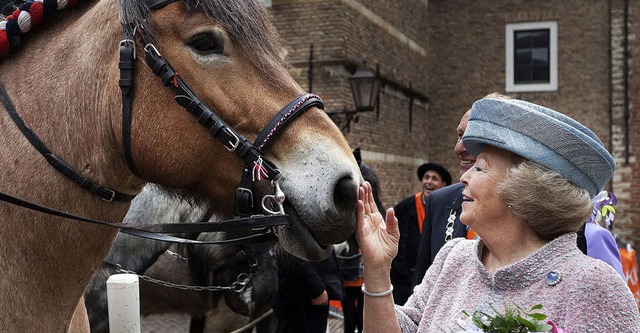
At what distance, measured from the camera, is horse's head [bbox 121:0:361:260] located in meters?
1.90

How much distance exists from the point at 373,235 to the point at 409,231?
4056 mm

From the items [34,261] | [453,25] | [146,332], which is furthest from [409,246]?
[453,25]

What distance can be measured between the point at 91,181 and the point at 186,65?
0.45m

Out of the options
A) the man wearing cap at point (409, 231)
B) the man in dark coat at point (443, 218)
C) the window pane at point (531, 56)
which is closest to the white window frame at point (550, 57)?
the window pane at point (531, 56)

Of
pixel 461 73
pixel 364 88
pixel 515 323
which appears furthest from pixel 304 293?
pixel 461 73

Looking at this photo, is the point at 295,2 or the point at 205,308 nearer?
the point at 205,308

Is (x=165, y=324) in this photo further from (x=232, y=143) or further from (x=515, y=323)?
(x=515, y=323)

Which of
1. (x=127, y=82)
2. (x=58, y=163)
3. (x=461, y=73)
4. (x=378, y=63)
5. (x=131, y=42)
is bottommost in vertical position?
(x=461, y=73)

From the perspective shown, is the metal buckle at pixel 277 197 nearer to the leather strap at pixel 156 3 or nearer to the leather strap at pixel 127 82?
the leather strap at pixel 127 82

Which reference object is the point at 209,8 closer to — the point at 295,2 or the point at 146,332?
the point at 146,332

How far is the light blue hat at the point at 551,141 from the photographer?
6.09ft

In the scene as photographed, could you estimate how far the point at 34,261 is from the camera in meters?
1.94

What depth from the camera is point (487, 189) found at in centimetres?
200

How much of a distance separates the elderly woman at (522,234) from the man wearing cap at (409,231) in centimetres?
353
